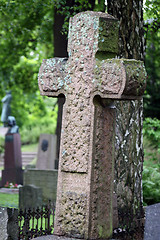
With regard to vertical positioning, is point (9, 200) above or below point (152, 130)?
below

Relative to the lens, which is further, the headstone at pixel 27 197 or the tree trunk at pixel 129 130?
the headstone at pixel 27 197

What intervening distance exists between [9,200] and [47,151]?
123 inches

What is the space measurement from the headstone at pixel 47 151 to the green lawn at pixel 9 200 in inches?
60.0

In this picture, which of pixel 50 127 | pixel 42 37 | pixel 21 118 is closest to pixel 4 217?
pixel 42 37

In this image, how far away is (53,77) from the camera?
5375 mm

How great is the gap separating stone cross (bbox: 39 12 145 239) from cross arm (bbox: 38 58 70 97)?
21mm

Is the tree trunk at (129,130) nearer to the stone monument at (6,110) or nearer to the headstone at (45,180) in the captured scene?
the headstone at (45,180)

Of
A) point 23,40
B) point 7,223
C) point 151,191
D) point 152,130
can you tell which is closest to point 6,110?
point 23,40

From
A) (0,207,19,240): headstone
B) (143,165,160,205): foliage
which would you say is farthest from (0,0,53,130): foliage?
(0,207,19,240): headstone

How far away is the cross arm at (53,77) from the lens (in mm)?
5316

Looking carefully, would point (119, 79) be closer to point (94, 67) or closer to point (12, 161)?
point (94, 67)

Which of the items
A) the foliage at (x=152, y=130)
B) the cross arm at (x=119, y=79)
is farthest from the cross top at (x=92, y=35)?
the foliage at (x=152, y=130)

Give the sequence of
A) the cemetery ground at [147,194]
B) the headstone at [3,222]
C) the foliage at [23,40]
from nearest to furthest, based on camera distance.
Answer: the headstone at [3,222], the cemetery ground at [147,194], the foliage at [23,40]

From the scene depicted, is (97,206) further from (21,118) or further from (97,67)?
(21,118)
